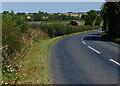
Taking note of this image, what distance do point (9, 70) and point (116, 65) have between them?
17.8 feet

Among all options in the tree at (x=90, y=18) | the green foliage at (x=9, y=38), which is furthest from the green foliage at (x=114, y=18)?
the tree at (x=90, y=18)

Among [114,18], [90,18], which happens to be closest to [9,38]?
[114,18]

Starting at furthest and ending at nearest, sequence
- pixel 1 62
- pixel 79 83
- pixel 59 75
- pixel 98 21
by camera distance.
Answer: pixel 98 21 < pixel 1 62 < pixel 59 75 < pixel 79 83

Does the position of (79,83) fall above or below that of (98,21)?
above

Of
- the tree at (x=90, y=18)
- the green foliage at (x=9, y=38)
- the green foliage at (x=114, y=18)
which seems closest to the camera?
the green foliage at (x=9, y=38)

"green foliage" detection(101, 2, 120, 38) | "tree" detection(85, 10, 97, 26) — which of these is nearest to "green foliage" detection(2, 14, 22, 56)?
"green foliage" detection(101, 2, 120, 38)

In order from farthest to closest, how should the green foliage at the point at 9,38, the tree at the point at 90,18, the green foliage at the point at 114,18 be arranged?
the tree at the point at 90,18
the green foliage at the point at 114,18
the green foliage at the point at 9,38

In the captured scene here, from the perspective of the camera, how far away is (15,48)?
50.7 feet

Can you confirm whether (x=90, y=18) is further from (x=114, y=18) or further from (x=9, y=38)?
(x=9, y=38)

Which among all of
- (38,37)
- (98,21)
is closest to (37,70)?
(38,37)

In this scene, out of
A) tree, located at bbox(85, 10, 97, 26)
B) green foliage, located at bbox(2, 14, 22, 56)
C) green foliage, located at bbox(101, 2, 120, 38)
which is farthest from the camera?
tree, located at bbox(85, 10, 97, 26)

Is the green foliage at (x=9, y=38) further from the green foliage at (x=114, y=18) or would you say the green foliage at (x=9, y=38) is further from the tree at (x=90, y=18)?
the tree at (x=90, y=18)

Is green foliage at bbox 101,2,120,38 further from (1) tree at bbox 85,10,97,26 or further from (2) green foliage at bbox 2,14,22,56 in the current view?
(1) tree at bbox 85,10,97,26

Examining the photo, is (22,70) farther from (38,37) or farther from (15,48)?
(38,37)
